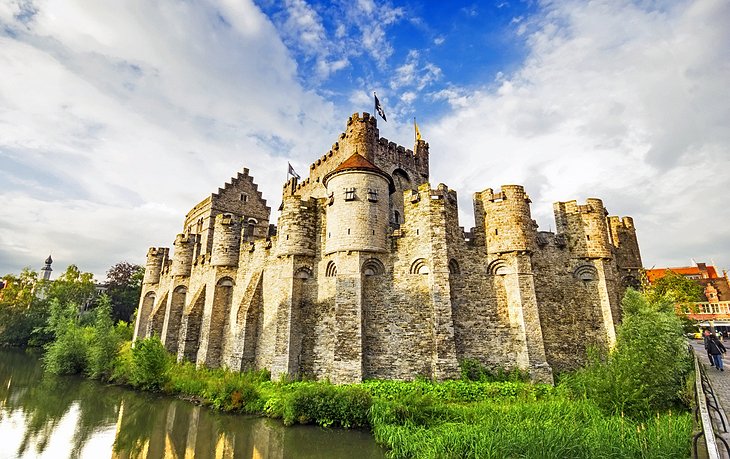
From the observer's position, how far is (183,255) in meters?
30.0

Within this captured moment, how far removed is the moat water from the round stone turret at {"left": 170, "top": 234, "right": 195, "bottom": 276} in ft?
34.3

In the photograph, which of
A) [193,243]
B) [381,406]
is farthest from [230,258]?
[381,406]

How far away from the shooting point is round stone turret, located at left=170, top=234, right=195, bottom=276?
29.5 m

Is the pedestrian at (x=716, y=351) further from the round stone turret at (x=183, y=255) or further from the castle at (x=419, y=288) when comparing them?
the round stone turret at (x=183, y=255)

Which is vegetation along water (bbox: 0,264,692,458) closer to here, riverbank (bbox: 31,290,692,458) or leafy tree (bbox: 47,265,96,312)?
riverbank (bbox: 31,290,692,458)

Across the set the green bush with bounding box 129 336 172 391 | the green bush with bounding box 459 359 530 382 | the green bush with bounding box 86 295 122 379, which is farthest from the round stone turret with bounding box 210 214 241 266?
the green bush with bounding box 459 359 530 382

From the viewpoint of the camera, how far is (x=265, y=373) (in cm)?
1895

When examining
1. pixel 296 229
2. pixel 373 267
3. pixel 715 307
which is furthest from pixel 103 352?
pixel 715 307

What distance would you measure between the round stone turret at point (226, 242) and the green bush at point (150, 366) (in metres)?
6.32

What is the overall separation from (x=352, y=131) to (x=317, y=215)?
29.3 ft

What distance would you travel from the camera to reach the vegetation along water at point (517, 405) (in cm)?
936

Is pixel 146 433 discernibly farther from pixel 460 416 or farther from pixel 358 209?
pixel 358 209

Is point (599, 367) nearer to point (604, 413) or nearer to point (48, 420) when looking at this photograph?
point (604, 413)

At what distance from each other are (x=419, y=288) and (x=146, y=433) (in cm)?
1331
